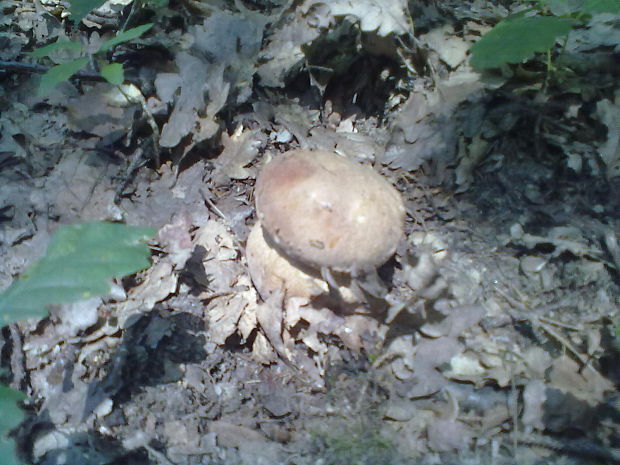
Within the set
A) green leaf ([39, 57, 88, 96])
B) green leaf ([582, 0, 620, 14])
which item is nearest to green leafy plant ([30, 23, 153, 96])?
green leaf ([39, 57, 88, 96])

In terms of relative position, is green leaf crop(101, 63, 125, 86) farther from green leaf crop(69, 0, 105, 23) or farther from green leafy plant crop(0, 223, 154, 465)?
green leafy plant crop(0, 223, 154, 465)

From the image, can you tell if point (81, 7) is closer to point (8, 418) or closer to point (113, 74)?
point (113, 74)

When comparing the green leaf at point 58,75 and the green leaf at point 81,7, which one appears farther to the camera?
the green leaf at point 81,7

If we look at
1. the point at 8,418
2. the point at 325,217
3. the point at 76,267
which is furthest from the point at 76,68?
the point at 8,418

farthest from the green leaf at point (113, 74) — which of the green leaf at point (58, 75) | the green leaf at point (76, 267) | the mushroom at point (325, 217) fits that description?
the green leaf at point (76, 267)

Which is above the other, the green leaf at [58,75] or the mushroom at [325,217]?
the green leaf at [58,75]

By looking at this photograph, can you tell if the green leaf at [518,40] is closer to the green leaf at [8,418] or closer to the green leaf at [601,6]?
the green leaf at [601,6]

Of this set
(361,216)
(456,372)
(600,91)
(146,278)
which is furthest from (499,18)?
(146,278)

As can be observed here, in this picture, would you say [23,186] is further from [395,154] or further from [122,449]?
[395,154]
